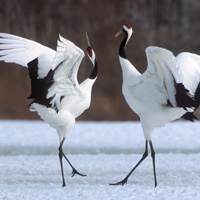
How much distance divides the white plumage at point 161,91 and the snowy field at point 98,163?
0.33m

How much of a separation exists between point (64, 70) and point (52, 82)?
15 cm

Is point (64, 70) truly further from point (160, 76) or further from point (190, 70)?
point (190, 70)

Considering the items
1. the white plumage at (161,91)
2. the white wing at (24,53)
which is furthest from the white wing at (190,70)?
Result: the white wing at (24,53)

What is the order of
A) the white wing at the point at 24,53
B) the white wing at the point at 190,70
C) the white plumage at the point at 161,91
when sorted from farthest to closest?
the white wing at the point at 24,53 < the white wing at the point at 190,70 < the white plumage at the point at 161,91

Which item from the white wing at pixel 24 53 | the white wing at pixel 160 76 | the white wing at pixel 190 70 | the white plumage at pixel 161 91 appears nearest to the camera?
the white wing at pixel 160 76

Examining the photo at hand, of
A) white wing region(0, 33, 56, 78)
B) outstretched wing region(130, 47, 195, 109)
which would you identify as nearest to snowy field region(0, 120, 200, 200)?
outstretched wing region(130, 47, 195, 109)

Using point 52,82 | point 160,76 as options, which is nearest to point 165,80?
point 160,76

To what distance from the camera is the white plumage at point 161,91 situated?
4155 millimetres

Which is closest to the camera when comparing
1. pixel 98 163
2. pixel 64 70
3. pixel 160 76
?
pixel 160 76

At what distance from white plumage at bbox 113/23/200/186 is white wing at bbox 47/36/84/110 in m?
0.48

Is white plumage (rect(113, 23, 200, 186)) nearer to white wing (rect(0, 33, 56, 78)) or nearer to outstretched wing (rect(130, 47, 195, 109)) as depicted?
outstretched wing (rect(130, 47, 195, 109))

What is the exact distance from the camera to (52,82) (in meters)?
4.29

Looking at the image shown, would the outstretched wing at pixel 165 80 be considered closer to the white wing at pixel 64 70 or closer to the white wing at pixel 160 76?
the white wing at pixel 160 76

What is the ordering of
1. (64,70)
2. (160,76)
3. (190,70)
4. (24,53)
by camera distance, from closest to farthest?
(160,76)
(64,70)
(190,70)
(24,53)
